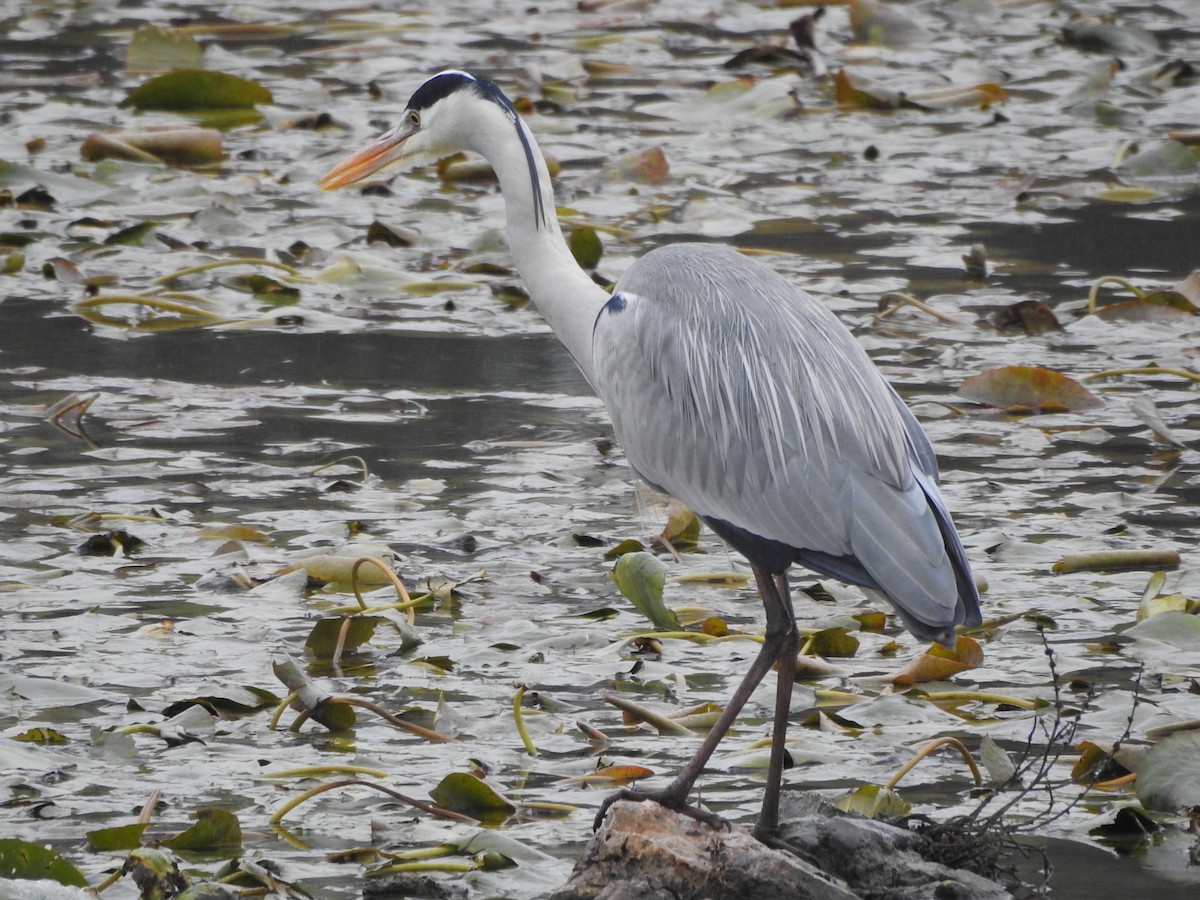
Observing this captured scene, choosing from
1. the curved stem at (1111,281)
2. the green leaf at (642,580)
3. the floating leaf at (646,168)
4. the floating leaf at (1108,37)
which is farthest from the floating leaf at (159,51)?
the green leaf at (642,580)

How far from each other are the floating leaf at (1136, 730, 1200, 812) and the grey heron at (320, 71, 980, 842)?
1.64 feet

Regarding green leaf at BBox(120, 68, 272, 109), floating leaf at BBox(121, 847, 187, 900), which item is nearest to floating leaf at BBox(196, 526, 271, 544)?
floating leaf at BBox(121, 847, 187, 900)

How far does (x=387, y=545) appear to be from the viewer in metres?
6.02

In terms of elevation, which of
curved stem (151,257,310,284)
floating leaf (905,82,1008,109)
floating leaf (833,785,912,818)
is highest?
floating leaf (905,82,1008,109)

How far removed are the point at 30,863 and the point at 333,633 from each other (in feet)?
5.10

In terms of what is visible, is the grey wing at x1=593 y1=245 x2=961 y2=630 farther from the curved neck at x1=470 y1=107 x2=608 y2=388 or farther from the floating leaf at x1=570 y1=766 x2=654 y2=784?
the floating leaf at x1=570 y1=766 x2=654 y2=784

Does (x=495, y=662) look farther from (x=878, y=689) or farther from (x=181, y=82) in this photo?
(x=181, y=82)

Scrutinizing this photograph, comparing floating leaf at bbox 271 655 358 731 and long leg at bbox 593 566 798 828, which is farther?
floating leaf at bbox 271 655 358 731

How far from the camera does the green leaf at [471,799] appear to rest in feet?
14.1

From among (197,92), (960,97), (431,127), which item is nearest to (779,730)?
Answer: (431,127)

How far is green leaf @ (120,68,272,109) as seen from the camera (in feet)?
35.3

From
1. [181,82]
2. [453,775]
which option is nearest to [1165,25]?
[181,82]

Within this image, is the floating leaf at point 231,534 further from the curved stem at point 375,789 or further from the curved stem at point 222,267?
the curved stem at point 222,267

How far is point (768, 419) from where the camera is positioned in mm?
4449
